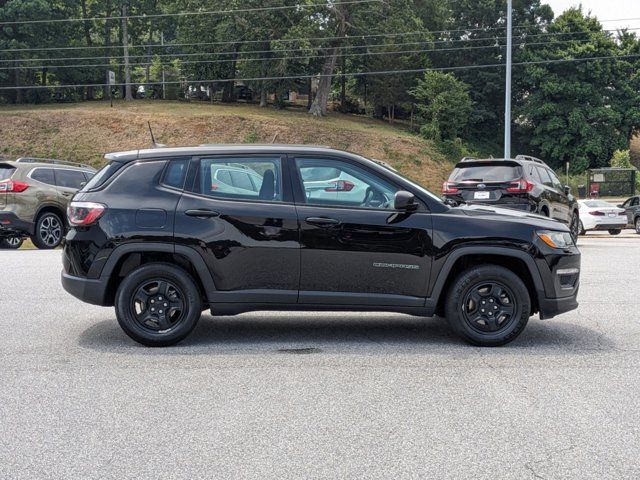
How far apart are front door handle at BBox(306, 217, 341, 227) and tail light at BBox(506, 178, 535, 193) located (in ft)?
26.3

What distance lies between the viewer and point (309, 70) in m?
57.6

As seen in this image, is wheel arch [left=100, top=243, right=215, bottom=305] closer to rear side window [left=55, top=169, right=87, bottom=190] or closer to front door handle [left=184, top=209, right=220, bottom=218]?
front door handle [left=184, top=209, right=220, bottom=218]

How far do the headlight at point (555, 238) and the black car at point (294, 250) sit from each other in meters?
0.01

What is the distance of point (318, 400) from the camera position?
4.95 metres

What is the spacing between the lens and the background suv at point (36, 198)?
14.5m

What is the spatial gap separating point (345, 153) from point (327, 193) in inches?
16.5

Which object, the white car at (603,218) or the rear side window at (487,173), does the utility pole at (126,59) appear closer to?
the white car at (603,218)

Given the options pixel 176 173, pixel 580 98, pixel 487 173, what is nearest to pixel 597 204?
pixel 487 173

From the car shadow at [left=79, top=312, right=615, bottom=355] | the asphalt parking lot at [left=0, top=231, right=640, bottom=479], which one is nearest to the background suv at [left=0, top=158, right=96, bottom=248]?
the asphalt parking lot at [left=0, top=231, right=640, bottom=479]

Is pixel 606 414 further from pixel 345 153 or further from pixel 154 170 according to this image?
pixel 154 170

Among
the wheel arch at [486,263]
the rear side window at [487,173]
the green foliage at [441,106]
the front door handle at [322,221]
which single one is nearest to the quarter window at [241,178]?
the front door handle at [322,221]

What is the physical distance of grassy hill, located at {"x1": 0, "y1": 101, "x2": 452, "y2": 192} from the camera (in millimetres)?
45188

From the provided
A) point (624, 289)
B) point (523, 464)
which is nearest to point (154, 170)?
point (523, 464)

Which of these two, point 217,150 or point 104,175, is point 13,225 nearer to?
point 104,175
